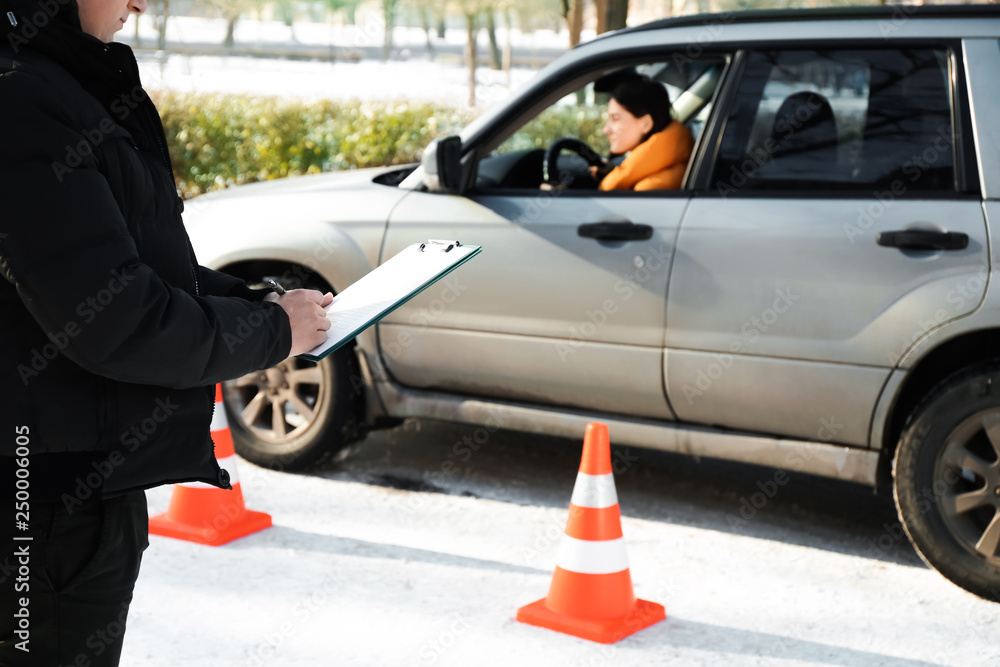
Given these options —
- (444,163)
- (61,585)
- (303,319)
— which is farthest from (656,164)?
(61,585)

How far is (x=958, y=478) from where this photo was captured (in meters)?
3.70

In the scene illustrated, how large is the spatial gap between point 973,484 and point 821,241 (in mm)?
926

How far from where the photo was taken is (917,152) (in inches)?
149

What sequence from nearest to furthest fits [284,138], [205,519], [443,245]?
[443,245], [205,519], [284,138]

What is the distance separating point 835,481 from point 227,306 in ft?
12.7

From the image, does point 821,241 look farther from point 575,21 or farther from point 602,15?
point 575,21

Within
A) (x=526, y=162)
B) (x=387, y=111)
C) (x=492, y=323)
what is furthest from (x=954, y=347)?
(x=387, y=111)

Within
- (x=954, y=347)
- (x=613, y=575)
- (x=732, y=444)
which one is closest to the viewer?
(x=613, y=575)

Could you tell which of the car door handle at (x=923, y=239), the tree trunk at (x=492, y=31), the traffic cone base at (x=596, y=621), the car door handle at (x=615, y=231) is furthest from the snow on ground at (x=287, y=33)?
the traffic cone base at (x=596, y=621)

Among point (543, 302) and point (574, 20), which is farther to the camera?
point (574, 20)

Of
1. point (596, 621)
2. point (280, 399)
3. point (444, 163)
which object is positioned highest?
point (444, 163)

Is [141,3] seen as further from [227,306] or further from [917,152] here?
[917,152]

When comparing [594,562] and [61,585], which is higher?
[61,585]

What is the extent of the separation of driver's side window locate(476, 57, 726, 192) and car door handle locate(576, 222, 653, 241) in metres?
0.24
